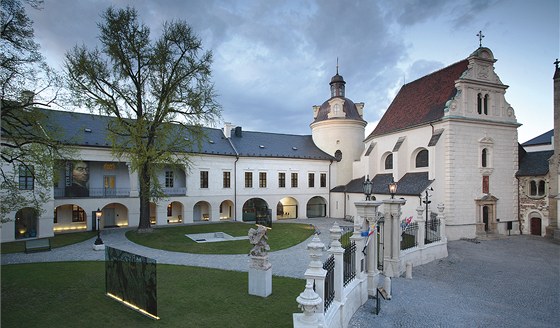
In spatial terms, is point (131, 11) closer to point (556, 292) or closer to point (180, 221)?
point (180, 221)

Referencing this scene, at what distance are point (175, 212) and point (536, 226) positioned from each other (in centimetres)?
2964

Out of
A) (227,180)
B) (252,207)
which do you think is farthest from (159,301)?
(252,207)

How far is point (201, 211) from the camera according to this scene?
28828 millimetres

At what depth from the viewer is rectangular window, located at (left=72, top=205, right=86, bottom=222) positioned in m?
23.2

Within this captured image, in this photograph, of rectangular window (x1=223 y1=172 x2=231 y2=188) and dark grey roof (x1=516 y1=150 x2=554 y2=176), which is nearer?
dark grey roof (x1=516 y1=150 x2=554 y2=176)

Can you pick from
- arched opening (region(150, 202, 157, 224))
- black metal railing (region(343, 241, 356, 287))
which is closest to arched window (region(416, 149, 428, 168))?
black metal railing (region(343, 241, 356, 287))

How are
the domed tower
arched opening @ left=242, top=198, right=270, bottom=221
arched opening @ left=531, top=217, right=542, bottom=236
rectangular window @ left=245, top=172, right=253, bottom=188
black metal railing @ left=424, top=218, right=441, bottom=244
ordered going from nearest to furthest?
black metal railing @ left=424, top=218, right=441, bottom=244 → arched opening @ left=531, top=217, right=542, bottom=236 → rectangular window @ left=245, top=172, right=253, bottom=188 → arched opening @ left=242, top=198, right=270, bottom=221 → the domed tower

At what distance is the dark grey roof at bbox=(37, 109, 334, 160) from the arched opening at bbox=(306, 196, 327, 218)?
4.95m

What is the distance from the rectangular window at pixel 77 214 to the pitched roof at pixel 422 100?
2642cm

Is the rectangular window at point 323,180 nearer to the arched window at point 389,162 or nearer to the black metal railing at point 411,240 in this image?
the arched window at point 389,162

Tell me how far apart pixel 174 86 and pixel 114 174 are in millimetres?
10656

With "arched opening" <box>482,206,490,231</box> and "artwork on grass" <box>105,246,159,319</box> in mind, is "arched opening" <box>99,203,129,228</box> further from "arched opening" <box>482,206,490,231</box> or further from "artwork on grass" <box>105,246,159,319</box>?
"arched opening" <box>482,206,490,231</box>

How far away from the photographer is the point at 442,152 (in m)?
21.6

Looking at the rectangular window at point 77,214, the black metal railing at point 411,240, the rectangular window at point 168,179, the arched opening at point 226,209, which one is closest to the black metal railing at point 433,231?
the black metal railing at point 411,240
